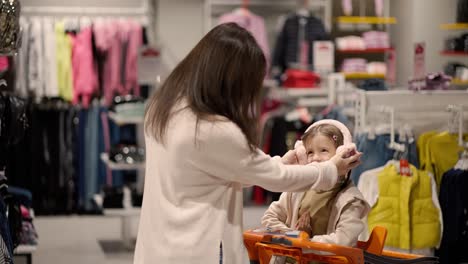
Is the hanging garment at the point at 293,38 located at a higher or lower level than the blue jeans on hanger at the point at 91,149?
higher

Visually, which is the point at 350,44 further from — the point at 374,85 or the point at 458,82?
the point at 374,85

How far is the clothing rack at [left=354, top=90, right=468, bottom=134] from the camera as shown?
5.40 meters

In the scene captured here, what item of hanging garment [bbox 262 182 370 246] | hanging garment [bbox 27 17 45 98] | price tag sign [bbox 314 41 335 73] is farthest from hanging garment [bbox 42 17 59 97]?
hanging garment [bbox 262 182 370 246]

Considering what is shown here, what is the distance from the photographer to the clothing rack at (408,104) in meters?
5.40

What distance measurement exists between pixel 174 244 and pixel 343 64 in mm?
7134

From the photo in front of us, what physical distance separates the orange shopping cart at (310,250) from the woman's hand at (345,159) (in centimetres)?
25

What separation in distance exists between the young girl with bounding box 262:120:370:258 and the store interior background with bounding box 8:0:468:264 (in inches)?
146

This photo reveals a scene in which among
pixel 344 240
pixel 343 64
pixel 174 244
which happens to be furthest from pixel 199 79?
pixel 343 64

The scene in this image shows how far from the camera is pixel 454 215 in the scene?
514cm

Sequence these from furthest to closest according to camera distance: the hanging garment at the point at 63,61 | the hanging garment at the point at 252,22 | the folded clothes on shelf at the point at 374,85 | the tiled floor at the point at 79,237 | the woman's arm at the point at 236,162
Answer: the hanging garment at the point at 252,22 < the hanging garment at the point at 63,61 < the tiled floor at the point at 79,237 < the folded clothes on shelf at the point at 374,85 < the woman's arm at the point at 236,162

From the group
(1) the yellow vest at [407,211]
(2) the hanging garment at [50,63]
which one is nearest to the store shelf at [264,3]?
(2) the hanging garment at [50,63]

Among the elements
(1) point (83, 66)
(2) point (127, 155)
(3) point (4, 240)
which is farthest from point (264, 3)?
(3) point (4, 240)

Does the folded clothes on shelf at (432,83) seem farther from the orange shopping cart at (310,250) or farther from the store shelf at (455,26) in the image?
the orange shopping cart at (310,250)

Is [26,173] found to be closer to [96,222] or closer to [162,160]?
[96,222]
